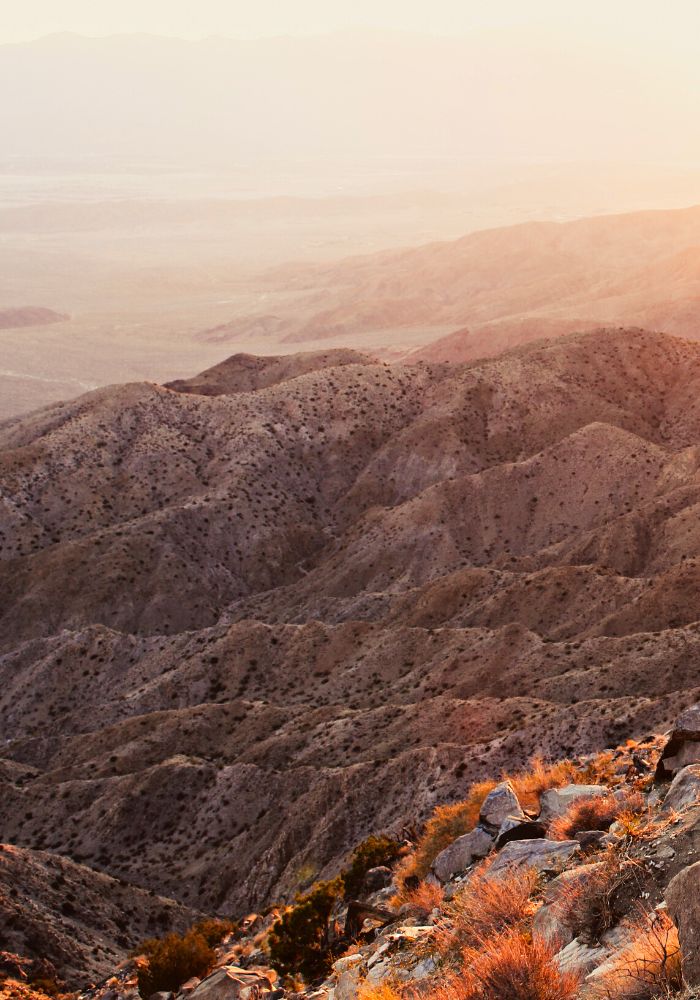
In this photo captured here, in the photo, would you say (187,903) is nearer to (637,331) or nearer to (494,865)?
(494,865)

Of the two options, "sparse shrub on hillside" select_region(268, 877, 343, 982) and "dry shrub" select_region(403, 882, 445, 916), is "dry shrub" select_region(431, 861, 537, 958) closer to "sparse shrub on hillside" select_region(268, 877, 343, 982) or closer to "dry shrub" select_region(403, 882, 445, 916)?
"dry shrub" select_region(403, 882, 445, 916)

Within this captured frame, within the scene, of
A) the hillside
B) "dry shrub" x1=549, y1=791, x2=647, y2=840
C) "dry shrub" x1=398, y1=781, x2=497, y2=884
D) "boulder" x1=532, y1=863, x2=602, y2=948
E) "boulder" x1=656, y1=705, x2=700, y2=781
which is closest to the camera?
"boulder" x1=532, y1=863, x2=602, y2=948

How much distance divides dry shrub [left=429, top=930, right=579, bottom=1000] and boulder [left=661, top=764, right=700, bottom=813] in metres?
3.91

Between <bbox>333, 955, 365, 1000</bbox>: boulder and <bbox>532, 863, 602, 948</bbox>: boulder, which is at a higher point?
<bbox>532, 863, 602, 948</bbox>: boulder

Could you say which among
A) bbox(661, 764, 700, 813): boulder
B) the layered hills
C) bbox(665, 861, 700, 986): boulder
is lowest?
the layered hills

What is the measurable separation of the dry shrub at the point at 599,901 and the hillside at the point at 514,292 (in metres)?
117

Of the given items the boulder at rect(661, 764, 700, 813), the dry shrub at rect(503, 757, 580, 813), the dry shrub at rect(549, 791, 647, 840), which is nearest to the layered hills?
the dry shrub at rect(503, 757, 580, 813)

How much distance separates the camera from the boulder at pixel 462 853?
16016 millimetres

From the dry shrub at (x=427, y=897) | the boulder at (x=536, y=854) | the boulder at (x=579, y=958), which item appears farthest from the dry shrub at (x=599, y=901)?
the dry shrub at (x=427, y=897)

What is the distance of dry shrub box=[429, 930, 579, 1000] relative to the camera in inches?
357

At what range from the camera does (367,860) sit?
67.9 ft

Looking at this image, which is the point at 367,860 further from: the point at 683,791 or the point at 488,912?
the point at 488,912

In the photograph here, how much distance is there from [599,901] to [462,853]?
612cm

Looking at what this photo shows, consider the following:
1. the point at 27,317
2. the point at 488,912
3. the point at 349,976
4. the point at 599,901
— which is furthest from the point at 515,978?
the point at 27,317
